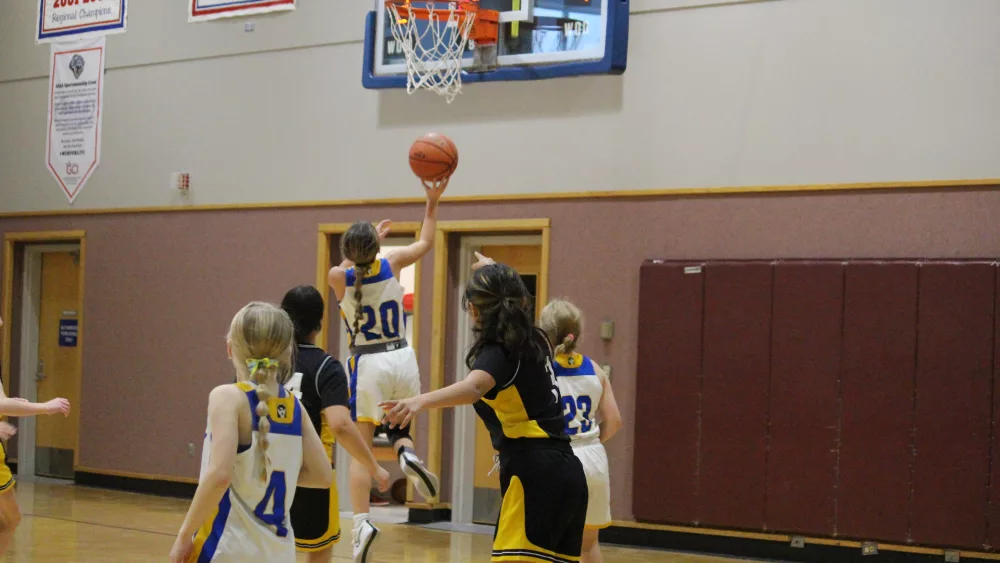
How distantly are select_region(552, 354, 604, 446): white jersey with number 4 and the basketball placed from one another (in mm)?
1852

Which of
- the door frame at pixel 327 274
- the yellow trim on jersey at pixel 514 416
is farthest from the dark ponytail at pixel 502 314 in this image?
the door frame at pixel 327 274

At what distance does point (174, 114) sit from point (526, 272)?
3.76 m

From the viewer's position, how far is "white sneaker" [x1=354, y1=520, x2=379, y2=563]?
574 centimetres

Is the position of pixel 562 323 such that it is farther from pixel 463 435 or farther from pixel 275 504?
pixel 463 435

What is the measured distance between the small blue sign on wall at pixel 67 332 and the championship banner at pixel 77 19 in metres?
2.75

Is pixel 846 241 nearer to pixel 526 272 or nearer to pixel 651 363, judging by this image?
pixel 651 363

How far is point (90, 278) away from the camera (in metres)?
11.0

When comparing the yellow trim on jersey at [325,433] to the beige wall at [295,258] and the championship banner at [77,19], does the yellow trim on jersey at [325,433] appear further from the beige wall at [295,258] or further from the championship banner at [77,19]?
the championship banner at [77,19]

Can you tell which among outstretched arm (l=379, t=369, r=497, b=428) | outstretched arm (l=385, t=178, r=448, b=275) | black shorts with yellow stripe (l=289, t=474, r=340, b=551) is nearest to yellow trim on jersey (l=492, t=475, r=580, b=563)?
outstretched arm (l=379, t=369, r=497, b=428)

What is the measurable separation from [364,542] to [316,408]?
1585 millimetres

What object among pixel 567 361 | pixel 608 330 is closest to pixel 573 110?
pixel 608 330

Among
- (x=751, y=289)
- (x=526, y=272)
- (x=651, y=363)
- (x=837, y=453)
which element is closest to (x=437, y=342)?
(x=526, y=272)

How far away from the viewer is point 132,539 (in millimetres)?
7910

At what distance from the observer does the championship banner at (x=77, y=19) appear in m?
11.0
